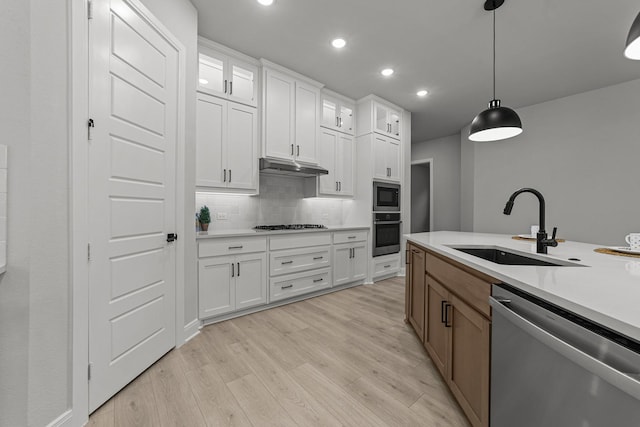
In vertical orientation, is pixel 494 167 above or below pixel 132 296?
above

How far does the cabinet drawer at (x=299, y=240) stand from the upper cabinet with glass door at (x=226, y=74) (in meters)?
1.57

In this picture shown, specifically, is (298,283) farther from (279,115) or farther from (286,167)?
(279,115)

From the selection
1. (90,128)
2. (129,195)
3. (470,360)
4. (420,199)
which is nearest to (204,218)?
(129,195)

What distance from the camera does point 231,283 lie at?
8.47ft

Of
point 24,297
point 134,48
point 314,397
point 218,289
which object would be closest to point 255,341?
→ point 218,289

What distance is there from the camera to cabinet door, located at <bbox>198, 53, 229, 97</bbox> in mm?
2730

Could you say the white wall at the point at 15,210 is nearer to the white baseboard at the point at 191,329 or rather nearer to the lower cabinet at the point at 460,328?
the white baseboard at the point at 191,329

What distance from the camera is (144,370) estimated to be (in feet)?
5.74

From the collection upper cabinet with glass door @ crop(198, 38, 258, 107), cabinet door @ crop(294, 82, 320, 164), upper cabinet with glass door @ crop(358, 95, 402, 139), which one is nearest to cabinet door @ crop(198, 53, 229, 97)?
upper cabinet with glass door @ crop(198, 38, 258, 107)

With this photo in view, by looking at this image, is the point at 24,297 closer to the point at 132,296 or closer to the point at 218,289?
the point at 132,296

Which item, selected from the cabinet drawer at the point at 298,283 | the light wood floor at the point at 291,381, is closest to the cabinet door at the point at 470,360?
the light wood floor at the point at 291,381

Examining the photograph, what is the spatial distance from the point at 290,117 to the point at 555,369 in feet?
10.4

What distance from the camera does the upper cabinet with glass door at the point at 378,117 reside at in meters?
3.97

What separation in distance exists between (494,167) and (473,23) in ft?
10.2
